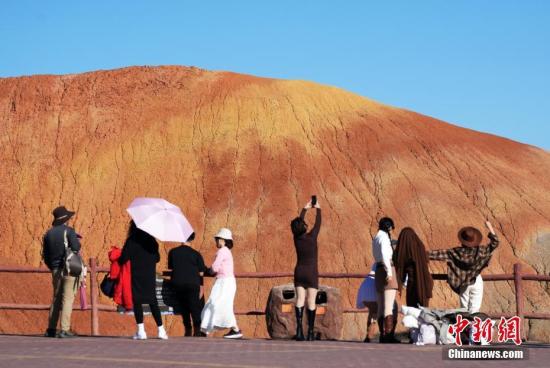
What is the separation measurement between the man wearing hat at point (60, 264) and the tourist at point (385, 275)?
4773mm

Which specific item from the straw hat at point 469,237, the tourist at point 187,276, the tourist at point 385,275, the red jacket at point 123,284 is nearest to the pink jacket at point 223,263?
the tourist at point 187,276

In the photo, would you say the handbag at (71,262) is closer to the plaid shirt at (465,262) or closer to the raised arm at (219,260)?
the raised arm at (219,260)

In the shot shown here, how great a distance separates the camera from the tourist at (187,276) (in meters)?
18.0

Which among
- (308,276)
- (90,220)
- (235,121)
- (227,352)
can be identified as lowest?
(227,352)

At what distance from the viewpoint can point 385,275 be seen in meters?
16.4

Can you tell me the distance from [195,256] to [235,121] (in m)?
38.1

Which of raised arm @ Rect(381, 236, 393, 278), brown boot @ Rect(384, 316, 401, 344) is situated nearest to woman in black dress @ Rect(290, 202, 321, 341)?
raised arm @ Rect(381, 236, 393, 278)

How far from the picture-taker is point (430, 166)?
53.4 meters

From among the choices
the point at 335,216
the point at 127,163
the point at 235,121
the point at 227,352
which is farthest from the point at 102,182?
the point at 227,352

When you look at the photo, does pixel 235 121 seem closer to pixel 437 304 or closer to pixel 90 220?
pixel 90 220

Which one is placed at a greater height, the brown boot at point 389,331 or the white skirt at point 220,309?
the white skirt at point 220,309

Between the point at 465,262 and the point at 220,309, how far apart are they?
438 centimetres

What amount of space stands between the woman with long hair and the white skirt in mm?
3199

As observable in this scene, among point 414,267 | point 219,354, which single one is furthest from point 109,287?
point 414,267
